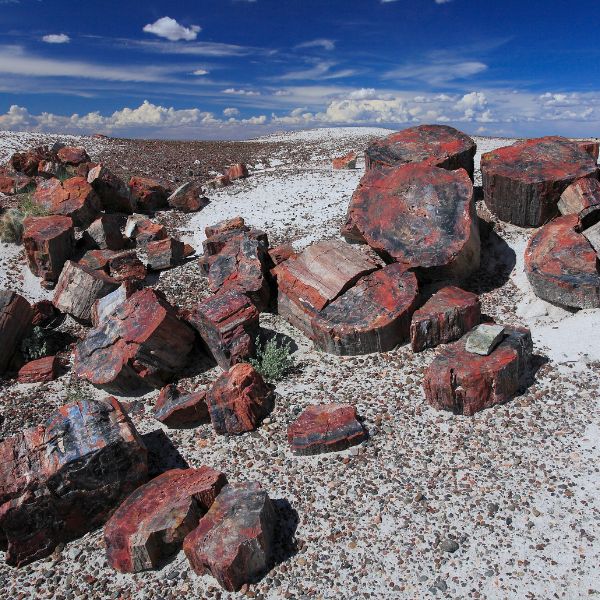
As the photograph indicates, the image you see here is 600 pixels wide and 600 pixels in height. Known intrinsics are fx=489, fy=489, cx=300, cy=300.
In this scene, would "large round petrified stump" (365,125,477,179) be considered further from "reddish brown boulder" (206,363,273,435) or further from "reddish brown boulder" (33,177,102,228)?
"reddish brown boulder" (33,177,102,228)

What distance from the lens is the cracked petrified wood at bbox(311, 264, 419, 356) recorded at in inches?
246

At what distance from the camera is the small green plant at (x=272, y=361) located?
6.05 metres

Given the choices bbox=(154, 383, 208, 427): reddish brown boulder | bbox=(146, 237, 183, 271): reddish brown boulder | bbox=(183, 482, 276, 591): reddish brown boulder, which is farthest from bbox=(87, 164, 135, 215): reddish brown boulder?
bbox=(183, 482, 276, 591): reddish brown boulder

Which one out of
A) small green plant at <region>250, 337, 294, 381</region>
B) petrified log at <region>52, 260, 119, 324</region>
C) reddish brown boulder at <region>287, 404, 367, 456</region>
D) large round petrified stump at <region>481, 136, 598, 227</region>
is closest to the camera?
reddish brown boulder at <region>287, 404, 367, 456</region>

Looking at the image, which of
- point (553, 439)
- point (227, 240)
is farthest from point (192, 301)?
point (553, 439)

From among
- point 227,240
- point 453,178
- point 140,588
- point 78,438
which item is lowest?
point 140,588

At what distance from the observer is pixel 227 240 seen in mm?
8547

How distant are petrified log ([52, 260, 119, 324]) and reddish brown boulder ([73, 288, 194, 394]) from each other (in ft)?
4.31

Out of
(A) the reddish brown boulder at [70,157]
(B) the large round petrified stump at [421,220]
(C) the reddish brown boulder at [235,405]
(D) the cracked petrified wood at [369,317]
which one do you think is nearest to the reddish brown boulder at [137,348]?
(C) the reddish brown boulder at [235,405]

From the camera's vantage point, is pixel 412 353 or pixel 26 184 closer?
pixel 412 353

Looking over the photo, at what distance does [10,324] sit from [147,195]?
602cm

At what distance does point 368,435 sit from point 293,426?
791mm

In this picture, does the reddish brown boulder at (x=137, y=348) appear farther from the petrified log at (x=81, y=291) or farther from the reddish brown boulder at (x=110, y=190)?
the reddish brown boulder at (x=110, y=190)

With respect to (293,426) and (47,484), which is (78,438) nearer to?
(47,484)
